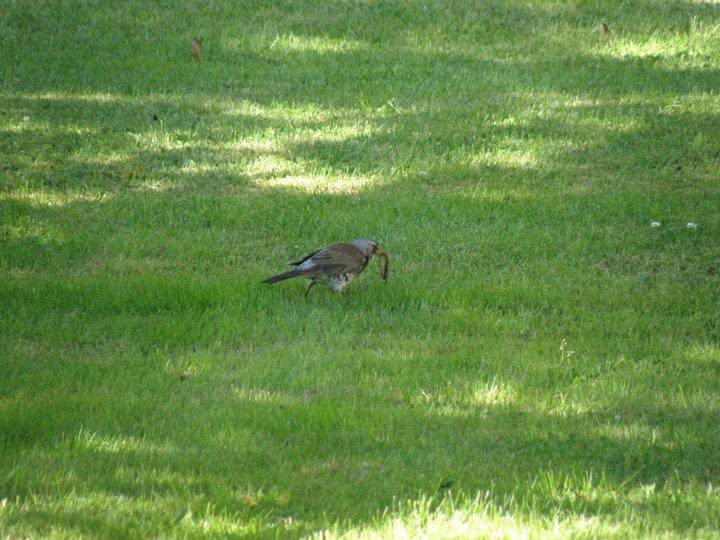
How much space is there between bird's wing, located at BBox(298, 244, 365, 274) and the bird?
7306 mm

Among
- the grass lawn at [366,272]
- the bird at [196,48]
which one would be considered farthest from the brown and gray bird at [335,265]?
the bird at [196,48]

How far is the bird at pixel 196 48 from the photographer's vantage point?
14938 millimetres

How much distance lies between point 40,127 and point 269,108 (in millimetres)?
2803

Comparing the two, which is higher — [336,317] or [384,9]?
[384,9]

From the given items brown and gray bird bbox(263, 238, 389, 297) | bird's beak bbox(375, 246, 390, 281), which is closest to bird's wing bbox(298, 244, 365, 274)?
brown and gray bird bbox(263, 238, 389, 297)

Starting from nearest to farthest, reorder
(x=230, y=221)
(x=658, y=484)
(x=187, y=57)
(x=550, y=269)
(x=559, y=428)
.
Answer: (x=658, y=484)
(x=559, y=428)
(x=550, y=269)
(x=230, y=221)
(x=187, y=57)

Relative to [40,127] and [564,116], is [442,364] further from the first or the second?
[40,127]

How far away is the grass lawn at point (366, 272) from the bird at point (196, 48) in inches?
4.6

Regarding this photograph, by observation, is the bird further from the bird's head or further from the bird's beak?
the bird's head

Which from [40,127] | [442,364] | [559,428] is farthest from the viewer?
[40,127]

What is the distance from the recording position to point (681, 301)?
848 cm

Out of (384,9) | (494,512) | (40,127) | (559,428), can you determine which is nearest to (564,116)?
(384,9)

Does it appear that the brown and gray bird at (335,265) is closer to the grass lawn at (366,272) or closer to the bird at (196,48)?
the grass lawn at (366,272)

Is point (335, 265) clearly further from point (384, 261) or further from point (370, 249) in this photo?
point (384, 261)
